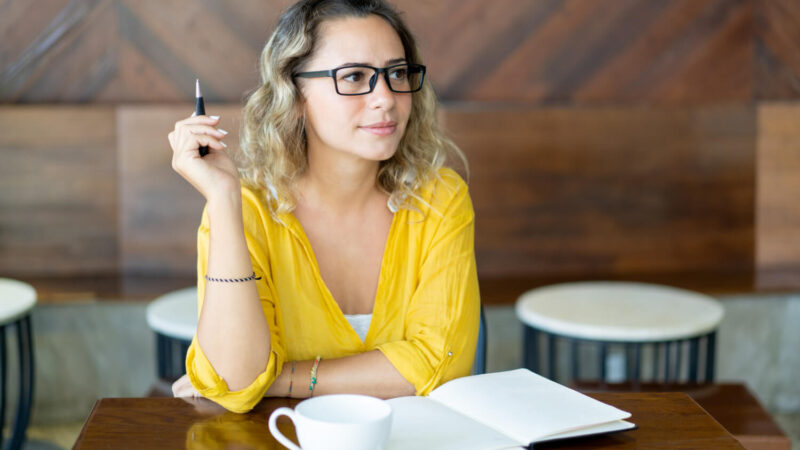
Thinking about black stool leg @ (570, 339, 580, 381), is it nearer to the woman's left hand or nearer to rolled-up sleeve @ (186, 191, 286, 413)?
rolled-up sleeve @ (186, 191, 286, 413)

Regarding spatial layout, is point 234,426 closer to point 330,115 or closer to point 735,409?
point 330,115

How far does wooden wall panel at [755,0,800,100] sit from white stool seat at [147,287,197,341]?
2.50 metres

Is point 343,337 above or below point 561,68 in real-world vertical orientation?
below

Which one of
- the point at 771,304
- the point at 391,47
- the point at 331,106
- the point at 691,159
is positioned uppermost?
the point at 391,47

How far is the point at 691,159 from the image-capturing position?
354cm

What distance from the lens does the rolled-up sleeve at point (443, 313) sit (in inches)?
62.9

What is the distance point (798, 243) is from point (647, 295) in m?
1.21

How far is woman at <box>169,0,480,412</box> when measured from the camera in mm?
1480

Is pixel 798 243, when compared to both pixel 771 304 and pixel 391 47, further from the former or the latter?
pixel 391 47

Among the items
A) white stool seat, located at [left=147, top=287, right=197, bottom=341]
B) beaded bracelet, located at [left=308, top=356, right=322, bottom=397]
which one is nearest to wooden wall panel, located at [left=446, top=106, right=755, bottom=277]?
white stool seat, located at [left=147, top=287, right=197, bottom=341]

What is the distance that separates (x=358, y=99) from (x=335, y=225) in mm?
299

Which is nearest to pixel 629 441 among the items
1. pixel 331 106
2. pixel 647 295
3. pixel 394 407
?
pixel 394 407

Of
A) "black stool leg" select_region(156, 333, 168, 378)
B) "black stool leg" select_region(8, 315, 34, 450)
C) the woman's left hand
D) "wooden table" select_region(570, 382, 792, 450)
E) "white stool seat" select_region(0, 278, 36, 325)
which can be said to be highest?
the woman's left hand

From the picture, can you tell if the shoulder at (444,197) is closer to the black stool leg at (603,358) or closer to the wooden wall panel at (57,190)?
the black stool leg at (603,358)
